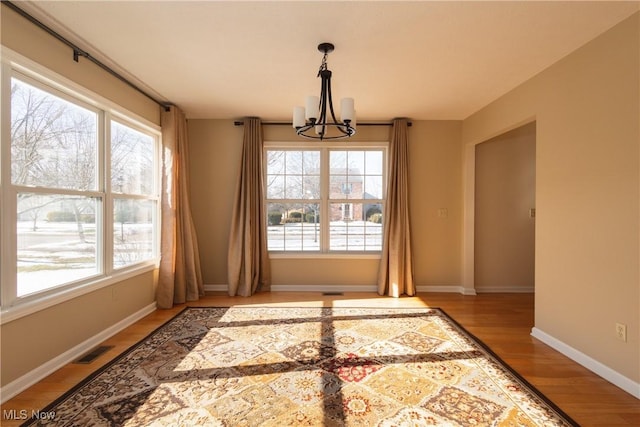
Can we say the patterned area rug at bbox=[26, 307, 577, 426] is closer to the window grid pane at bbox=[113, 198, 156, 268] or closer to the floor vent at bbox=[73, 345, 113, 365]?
the floor vent at bbox=[73, 345, 113, 365]

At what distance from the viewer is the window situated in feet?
16.2

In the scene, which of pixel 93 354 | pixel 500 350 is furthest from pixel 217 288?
pixel 500 350

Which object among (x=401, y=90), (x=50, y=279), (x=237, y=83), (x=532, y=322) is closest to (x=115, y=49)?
(x=237, y=83)

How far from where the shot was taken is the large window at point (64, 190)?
221 cm

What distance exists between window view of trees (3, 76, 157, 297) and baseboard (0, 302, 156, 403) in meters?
0.57

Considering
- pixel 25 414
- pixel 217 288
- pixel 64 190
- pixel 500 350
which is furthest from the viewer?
pixel 217 288

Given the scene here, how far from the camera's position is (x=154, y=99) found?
13.0 ft

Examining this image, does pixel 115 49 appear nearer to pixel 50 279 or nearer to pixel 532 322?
pixel 50 279

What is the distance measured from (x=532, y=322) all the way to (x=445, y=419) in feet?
7.61

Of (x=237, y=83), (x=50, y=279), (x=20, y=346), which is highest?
(x=237, y=83)

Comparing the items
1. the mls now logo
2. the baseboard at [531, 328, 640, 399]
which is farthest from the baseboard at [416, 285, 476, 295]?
the mls now logo

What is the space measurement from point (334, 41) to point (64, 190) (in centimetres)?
257

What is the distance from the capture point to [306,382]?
7.40 ft

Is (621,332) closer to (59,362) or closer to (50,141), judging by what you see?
(59,362)
